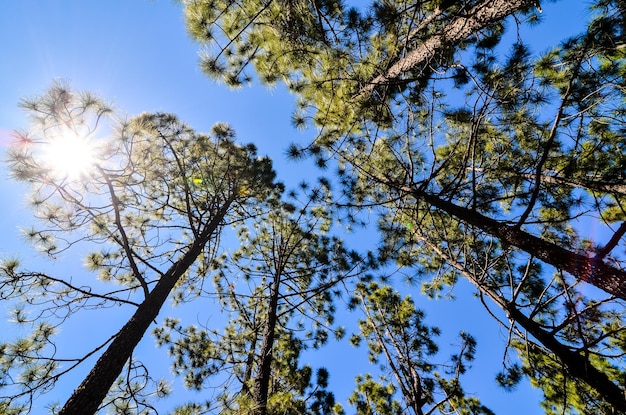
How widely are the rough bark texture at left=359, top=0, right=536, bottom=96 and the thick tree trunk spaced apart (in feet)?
13.7

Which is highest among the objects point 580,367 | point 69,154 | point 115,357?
point 69,154

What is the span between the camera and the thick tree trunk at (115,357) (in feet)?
8.78

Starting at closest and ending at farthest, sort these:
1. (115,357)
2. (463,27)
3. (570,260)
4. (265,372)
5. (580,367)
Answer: (580,367) < (570,260) < (115,357) < (463,27) < (265,372)

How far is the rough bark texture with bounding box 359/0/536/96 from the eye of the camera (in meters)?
3.81

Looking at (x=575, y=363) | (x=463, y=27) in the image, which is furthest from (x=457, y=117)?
(x=575, y=363)

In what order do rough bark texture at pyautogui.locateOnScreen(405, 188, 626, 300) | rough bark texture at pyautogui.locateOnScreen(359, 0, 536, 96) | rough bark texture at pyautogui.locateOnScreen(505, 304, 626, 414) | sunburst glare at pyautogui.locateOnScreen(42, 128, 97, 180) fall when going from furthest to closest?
rough bark texture at pyautogui.locateOnScreen(359, 0, 536, 96)
sunburst glare at pyautogui.locateOnScreen(42, 128, 97, 180)
rough bark texture at pyautogui.locateOnScreen(405, 188, 626, 300)
rough bark texture at pyautogui.locateOnScreen(505, 304, 626, 414)

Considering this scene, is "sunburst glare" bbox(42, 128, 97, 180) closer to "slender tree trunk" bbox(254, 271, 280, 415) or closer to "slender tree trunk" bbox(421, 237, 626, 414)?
"slender tree trunk" bbox(254, 271, 280, 415)

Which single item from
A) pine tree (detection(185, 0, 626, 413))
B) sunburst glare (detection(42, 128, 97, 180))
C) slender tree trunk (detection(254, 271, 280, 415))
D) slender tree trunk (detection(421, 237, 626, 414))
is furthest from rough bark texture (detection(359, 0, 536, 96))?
slender tree trunk (detection(254, 271, 280, 415))

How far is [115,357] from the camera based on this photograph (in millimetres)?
3102

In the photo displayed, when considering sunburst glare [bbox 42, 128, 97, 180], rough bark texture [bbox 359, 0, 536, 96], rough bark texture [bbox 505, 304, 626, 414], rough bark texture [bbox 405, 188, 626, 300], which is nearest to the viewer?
rough bark texture [bbox 505, 304, 626, 414]

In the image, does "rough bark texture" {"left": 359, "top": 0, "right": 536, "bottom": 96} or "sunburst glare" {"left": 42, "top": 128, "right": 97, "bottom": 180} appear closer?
"sunburst glare" {"left": 42, "top": 128, "right": 97, "bottom": 180}

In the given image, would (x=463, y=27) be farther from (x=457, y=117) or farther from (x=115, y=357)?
(x=115, y=357)

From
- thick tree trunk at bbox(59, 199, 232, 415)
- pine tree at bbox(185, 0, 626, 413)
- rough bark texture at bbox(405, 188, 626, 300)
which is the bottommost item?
thick tree trunk at bbox(59, 199, 232, 415)

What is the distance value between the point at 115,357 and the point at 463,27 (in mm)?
5773
